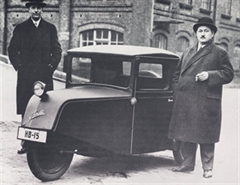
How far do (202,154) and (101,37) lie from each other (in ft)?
42.5

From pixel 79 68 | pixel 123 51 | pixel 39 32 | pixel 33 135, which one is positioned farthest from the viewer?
pixel 79 68

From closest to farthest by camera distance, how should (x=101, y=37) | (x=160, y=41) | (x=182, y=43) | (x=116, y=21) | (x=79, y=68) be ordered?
1. (x=79, y=68)
2. (x=116, y=21)
3. (x=101, y=37)
4. (x=160, y=41)
5. (x=182, y=43)

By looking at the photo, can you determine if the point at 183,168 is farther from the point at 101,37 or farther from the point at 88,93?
the point at 101,37

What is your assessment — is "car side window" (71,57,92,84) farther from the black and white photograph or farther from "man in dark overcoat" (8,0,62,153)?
"man in dark overcoat" (8,0,62,153)

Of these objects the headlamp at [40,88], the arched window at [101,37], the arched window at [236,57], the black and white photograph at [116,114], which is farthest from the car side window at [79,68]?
the arched window at [236,57]

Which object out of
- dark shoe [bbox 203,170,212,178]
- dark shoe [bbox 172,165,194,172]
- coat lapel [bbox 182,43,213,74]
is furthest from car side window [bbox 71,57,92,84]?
dark shoe [bbox 203,170,212,178]

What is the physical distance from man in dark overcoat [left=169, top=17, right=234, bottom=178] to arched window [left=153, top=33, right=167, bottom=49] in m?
12.7

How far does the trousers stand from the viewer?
5.68 metres

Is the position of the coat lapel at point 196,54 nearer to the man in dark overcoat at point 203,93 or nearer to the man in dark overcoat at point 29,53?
the man in dark overcoat at point 203,93

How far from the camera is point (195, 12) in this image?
807 inches

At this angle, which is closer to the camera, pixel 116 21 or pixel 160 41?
pixel 116 21

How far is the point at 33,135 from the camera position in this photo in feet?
16.2

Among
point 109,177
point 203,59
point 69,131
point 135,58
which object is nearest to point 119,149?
point 109,177

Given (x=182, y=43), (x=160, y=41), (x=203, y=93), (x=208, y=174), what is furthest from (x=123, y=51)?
(x=182, y=43)
